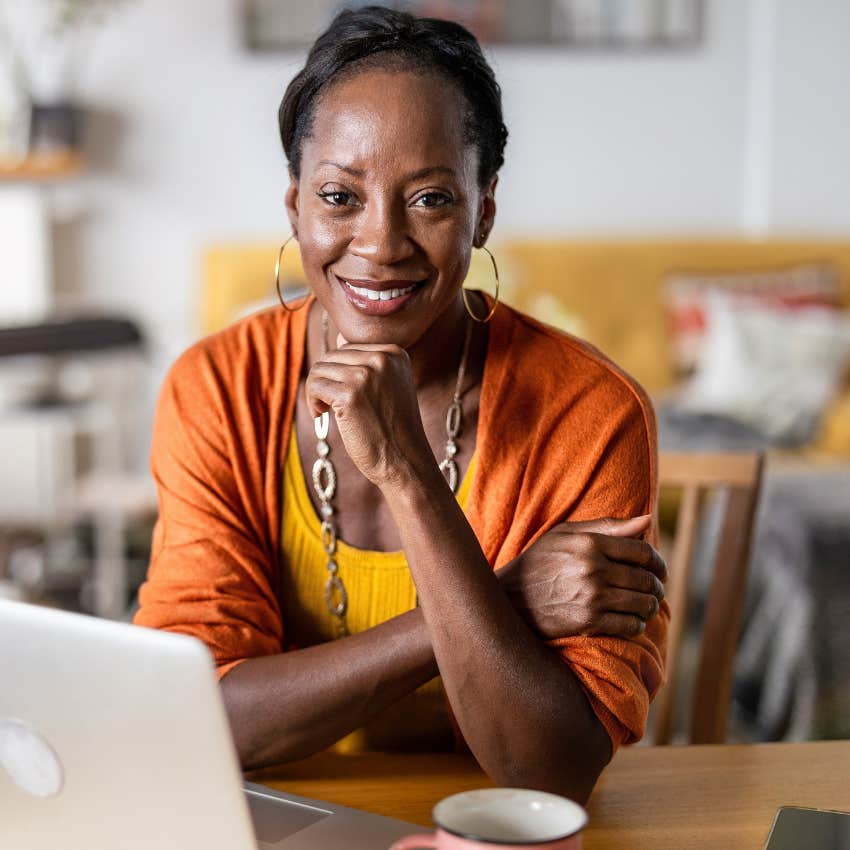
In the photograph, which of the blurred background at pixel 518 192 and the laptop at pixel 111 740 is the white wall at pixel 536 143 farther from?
the laptop at pixel 111 740

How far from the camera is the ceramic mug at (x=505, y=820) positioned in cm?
68

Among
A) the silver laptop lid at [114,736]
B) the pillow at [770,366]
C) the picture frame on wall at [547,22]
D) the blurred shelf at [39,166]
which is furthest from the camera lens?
the picture frame on wall at [547,22]

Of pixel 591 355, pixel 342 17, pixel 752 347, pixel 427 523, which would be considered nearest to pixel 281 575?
pixel 427 523

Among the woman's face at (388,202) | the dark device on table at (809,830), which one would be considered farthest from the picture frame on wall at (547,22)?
the dark device on table at (809,830)

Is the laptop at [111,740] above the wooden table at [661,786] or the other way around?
above

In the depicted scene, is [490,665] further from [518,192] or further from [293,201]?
[518,192]

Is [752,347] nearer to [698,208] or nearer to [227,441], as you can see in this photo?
[698,208]

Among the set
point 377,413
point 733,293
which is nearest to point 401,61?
point 377,413

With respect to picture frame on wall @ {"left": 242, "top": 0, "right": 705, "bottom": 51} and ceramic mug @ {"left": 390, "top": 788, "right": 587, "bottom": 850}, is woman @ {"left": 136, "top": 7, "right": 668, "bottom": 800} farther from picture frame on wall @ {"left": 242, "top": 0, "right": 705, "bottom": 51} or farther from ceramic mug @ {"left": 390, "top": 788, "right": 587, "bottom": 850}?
picture frame on wall @ {"left": 242, "top": 0, "right": 705, "bottom": 51}

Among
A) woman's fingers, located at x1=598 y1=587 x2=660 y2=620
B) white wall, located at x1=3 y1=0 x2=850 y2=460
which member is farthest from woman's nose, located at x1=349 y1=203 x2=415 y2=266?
white wall, located at x1=3 y1=0 x2=850 y2=460

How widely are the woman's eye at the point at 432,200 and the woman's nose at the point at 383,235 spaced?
2 centimetres

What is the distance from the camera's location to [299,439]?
1322mm

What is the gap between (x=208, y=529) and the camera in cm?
124

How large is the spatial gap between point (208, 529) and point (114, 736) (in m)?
0.55
